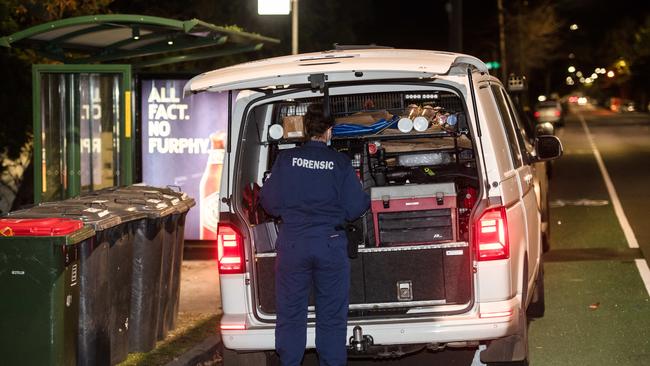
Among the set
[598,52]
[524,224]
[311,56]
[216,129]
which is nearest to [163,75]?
[216,129]

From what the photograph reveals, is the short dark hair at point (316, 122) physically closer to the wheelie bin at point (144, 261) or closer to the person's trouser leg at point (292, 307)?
the person's trouser leg at point (292, 307)

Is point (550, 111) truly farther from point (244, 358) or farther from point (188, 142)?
point (244, 358)

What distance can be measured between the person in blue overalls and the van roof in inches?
11.4

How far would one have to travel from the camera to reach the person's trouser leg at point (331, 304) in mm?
6160

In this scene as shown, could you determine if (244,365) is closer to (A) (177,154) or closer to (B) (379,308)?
(B) (379,308)

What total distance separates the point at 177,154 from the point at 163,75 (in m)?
0.95

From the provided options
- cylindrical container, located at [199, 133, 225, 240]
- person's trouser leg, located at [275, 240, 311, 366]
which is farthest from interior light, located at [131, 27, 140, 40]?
person's trouser leg, located at [275, 240, 311, 366]

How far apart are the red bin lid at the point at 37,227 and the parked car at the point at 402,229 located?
3.18 feet

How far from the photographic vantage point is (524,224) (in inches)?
274

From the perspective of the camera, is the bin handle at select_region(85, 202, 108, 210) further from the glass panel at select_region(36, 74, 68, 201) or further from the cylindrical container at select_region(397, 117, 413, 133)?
the glass panel at select_region(36, 74, 68, 201)

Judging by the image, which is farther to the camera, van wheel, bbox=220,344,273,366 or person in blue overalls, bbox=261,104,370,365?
van wheel, bbox=220,344,273,366

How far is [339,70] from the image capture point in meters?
6.07

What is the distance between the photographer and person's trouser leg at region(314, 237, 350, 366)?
6160 millimetres

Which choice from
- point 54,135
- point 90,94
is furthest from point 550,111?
point 54,135
